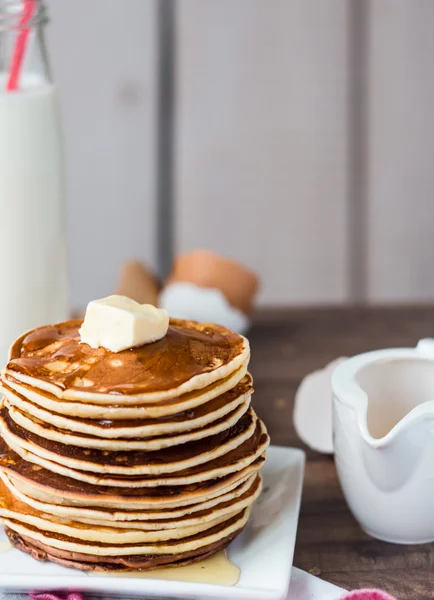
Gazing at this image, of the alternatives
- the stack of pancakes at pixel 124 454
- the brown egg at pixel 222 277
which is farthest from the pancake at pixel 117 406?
the brown egg at pixel 222 277

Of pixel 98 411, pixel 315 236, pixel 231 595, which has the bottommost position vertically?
pixel 315 236

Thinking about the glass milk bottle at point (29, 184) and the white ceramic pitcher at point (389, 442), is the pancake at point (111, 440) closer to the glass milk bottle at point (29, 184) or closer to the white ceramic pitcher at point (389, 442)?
the white ceramic pitcher at point (389, 442)

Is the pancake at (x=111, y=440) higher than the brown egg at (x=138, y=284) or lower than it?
higher

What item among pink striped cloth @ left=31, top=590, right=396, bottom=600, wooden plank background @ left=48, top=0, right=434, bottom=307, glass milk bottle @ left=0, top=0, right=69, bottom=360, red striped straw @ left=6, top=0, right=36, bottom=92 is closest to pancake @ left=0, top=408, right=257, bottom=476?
pink striped cloth @ left=31, top=590, right=396, bottom=600

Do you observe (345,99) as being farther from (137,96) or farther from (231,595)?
(231,595)

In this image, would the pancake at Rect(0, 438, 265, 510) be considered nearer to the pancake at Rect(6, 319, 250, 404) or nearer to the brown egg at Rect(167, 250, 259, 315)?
the pancake at Rect(6, 319, 250, 404)

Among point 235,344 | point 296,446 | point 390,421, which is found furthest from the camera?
point 296,446

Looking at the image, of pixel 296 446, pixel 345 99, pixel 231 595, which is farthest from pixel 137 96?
pixel 231 595
